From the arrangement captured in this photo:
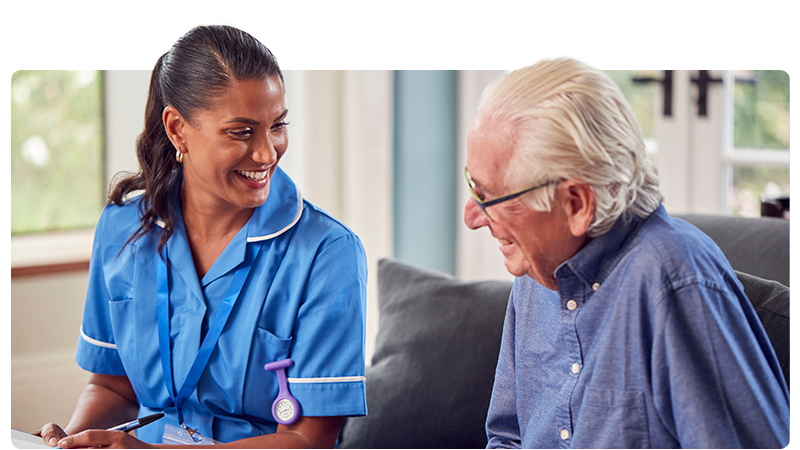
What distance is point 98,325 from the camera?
1530mm

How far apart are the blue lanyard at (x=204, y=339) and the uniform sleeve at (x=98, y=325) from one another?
0.61 ft

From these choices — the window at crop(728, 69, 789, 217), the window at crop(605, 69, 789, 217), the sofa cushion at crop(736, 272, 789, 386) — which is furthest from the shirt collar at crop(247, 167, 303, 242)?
the window at crop(728, 69, 789, 217)

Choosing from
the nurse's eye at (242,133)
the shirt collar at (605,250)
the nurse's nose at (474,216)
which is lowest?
the shirt collar at (605,250)

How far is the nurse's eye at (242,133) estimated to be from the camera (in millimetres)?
1282

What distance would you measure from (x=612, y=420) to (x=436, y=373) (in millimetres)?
715

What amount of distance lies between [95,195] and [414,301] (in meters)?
1.72

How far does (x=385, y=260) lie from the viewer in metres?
1.85

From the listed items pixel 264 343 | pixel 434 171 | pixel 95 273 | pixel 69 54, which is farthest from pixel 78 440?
pixel 434 171

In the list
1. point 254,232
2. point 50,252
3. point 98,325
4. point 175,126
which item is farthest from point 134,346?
point 50,252

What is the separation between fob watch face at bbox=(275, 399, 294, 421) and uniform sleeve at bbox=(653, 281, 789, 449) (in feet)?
2.33

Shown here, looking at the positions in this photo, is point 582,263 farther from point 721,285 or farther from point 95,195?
point 95,195

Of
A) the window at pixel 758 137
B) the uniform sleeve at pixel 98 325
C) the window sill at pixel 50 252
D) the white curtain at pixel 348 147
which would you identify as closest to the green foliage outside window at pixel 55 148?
the window sill at pixel 50 252

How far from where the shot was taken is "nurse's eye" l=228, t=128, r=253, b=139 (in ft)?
4.21

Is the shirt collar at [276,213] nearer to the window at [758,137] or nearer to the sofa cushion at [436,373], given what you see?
the sofa cushion at [436,373]
